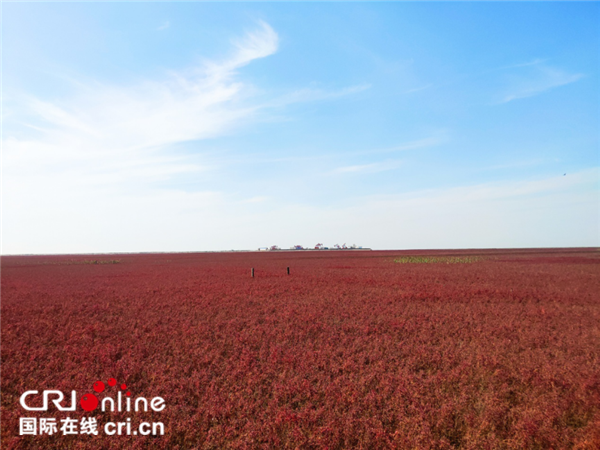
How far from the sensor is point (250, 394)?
7070 millimetres

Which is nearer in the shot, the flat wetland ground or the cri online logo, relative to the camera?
the flat wetland ground

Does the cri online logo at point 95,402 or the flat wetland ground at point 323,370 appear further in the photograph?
the cri online logo at point 95,402

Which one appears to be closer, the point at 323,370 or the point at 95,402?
the point at 95,402

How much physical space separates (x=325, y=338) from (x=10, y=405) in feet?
24.4

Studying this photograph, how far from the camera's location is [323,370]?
320 inches

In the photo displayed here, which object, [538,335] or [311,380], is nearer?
[311,380]

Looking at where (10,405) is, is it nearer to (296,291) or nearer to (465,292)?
(296,291)

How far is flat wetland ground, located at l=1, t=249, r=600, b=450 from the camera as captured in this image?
5.82 meters

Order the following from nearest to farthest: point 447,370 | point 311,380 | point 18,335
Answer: point 311,380 → point 447,370 → point 18,335

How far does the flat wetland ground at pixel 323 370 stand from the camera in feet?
19.1

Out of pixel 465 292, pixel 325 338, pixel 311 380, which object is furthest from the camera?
pixel 465 292

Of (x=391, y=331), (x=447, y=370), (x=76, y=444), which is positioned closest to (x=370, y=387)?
(x=447, y=370)

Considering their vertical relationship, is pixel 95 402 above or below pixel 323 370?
below

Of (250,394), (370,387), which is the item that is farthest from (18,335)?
(370,387)
